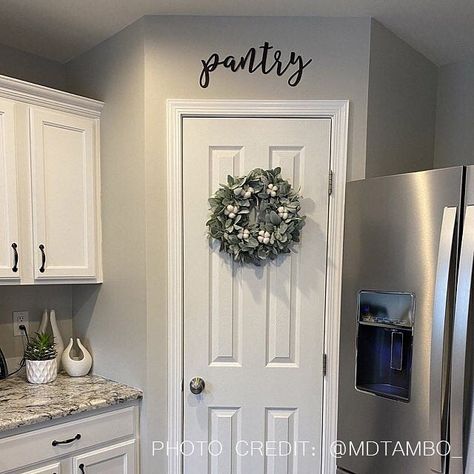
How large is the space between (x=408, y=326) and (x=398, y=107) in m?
1.11

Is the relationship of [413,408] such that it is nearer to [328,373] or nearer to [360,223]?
[328,373]

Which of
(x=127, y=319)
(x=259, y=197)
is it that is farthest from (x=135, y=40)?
(x=127, y=319)

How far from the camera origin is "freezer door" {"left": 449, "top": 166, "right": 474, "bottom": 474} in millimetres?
1330

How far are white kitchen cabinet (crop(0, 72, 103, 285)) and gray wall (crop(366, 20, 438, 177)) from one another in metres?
1.30

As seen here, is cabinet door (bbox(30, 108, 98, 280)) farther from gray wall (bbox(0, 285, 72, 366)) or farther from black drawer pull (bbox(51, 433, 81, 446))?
black drawer pull (bbox(51, 433, 81, 446))

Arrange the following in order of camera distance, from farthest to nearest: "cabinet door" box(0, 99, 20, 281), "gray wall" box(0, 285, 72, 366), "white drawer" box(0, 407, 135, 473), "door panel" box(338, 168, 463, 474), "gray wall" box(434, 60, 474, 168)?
"gray wall" box(434, 60, 474, 168), "gray wall" box(0, 285, 72, 366), "cabinet door" box(0, 99, 20, 281), "white drawer" box(0, 407, 135, 473), "door panel" box(338, 168, 463, 474)

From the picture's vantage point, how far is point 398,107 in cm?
206

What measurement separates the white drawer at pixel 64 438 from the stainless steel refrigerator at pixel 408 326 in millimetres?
949

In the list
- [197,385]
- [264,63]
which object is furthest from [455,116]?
[197,385]

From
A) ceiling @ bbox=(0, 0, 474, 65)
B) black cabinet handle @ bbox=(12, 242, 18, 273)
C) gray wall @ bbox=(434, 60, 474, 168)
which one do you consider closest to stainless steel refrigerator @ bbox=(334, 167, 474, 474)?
ceiling @ bbox=(0, 0, 474, 65)

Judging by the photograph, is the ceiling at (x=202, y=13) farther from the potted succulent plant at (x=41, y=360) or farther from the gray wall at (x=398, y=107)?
the potted succulent plant at (x=41, y=360)

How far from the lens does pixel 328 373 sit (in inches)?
74.6

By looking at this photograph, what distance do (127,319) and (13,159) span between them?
2.82ft

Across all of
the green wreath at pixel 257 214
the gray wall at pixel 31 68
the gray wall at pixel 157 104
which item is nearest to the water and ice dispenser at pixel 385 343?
the green wreath at pixel 257 214
